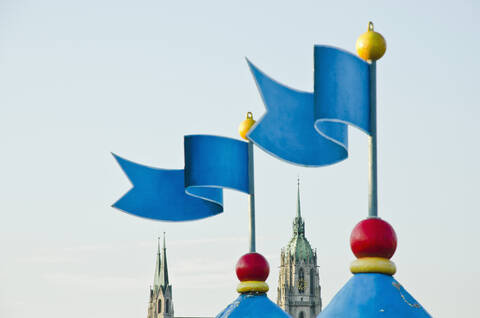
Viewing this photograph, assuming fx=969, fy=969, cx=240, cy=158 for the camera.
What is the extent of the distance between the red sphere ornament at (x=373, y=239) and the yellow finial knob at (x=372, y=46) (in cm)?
210

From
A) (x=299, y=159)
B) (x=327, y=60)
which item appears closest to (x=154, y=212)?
(x=299, y=159)

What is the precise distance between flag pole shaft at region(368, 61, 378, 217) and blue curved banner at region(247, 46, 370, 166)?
0.17 ft

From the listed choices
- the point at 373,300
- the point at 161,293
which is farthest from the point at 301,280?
the point at 373,300

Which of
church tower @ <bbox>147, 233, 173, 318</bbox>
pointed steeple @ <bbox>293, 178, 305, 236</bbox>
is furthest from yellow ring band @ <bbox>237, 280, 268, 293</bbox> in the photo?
pointed steeple @ <bbox>293, 178, 305, 236</bbox>

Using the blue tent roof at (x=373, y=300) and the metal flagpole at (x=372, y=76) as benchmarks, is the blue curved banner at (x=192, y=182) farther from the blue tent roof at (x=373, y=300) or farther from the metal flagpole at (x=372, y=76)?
the blue tent roof at (x=373, y=300)

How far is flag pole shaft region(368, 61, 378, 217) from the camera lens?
12008 millimetres

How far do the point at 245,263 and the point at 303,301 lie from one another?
336ft

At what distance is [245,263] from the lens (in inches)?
628

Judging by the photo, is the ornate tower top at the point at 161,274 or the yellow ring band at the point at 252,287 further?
the ornate tower top at the point at 161,274

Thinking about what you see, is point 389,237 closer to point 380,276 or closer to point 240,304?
point 380,276

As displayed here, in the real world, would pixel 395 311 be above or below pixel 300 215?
below

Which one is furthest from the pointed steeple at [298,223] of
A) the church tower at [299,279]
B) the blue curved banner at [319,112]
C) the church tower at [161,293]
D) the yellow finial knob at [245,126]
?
the blue curved banner at [319,112]

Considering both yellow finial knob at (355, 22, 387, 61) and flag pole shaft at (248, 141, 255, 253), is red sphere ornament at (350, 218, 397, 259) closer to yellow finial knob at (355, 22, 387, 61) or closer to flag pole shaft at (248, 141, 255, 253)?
yellow finial knob at (355, 22, 387, 61)

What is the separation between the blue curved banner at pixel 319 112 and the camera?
11938 millimetres
